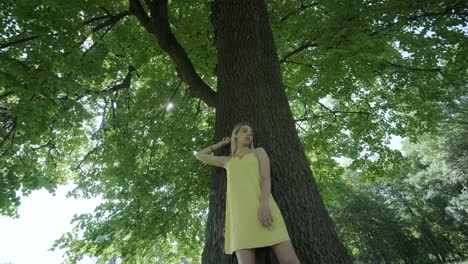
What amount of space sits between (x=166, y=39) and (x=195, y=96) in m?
1.06

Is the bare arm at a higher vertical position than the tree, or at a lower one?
lower

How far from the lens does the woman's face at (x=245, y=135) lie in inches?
112

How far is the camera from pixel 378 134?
29.5ft

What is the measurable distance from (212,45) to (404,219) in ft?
129

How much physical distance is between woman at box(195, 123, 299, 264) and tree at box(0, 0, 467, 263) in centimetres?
21

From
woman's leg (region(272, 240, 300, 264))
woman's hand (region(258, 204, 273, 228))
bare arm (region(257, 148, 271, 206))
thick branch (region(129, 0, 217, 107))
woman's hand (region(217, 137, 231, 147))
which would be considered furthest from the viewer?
thick branch (region(129, 0, 217, 107))

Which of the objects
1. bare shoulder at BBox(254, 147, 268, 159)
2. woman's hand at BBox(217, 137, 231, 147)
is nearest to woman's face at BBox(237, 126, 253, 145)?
bare shoulder at BBox(254, 147, 268, 159)

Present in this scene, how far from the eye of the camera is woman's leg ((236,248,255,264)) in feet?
7.06

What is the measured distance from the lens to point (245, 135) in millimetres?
2836

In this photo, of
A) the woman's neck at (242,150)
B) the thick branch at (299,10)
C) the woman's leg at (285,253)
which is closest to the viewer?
the woman's leg at (285,253)

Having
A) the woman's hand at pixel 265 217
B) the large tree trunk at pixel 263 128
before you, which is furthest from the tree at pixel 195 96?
the woman's hand at pixel 265 217

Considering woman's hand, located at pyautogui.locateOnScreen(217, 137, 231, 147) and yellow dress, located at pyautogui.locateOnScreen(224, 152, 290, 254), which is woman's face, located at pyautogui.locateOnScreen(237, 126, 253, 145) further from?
woman's hand, located at pyautogui.locateOnScreen(217, 137, 231, 147)

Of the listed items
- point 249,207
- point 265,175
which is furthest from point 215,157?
point 249,207

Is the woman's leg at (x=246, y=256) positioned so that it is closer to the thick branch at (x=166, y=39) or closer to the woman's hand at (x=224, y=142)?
the woman's hand at (x=224, y=142)
